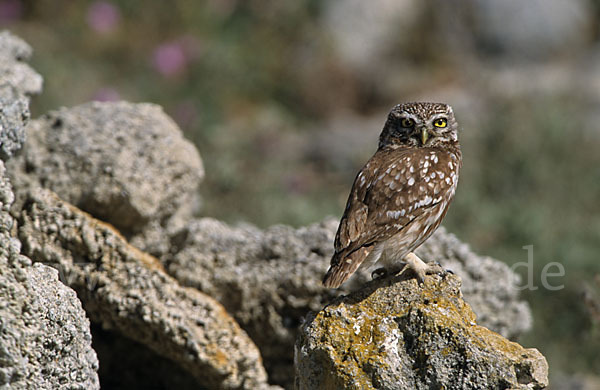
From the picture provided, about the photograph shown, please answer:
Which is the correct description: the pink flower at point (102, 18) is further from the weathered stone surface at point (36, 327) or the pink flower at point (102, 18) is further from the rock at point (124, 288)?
the weathered stone surface at point (36, 327)

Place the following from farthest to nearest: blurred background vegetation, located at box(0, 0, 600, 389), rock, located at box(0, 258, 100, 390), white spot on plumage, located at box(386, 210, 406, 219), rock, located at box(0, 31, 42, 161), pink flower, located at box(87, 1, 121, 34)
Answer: pink flower, located at box(87, 1, 121, 34) < blurred background vegetation, located at box(0, 0, 600, 389) < rock, located at box(0, 31, 42, 161) < white spot on plumage, located at box(386, 210, 406, 219) < rock, located at box(0, 258, 100, 390)

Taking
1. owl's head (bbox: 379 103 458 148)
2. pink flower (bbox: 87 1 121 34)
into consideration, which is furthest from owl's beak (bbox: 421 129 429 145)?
pink flower (bbox: 87 1 121 34)

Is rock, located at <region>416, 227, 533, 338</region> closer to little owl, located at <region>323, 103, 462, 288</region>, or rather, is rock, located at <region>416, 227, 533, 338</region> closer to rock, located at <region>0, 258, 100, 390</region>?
little owl, located at <region>323, 103, 462, 288</region>

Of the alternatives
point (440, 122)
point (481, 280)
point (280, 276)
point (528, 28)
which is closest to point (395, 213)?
point (440, 122)

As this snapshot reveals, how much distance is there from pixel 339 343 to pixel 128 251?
4.52ft

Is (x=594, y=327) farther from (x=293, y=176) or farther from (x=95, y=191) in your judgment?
(x=293, y=176)

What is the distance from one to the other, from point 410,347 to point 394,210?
0.74m

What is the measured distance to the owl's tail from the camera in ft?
12.1

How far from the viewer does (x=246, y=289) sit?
4672 mm

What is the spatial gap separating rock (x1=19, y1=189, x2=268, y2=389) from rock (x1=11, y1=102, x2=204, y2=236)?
0.86 feet

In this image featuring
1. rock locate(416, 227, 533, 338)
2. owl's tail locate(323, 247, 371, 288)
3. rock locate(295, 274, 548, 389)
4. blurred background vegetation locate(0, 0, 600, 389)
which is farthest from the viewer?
blurred background vegetation locate(0, 0, 600, 389)

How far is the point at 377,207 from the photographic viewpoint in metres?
3.95

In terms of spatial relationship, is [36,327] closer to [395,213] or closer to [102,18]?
[395,213]

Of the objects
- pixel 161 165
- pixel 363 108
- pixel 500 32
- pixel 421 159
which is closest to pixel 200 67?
pixel 363 108
